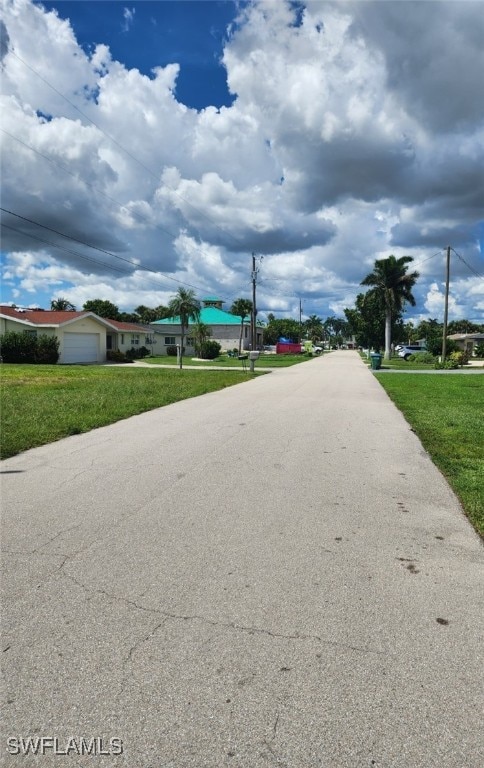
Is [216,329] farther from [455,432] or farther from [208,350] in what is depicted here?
[455,432]

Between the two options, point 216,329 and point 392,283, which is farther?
point 216,329

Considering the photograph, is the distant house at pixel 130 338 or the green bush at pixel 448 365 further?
Answer: the distant house at pixel 130 338

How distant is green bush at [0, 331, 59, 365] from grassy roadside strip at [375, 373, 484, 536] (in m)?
25.1

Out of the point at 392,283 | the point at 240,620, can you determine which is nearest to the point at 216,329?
the point at 392,283

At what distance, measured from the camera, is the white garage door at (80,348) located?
35.9 meters

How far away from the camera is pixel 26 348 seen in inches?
1331

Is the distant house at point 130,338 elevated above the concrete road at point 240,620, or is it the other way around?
the distant house at point 130,338

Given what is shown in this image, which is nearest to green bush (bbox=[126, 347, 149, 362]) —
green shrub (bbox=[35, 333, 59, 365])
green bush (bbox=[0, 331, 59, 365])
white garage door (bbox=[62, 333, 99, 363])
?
white garage door (bbox=[62, 333, 99, 363])

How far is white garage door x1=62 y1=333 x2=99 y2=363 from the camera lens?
35.9 m

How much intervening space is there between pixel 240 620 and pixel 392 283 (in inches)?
2291

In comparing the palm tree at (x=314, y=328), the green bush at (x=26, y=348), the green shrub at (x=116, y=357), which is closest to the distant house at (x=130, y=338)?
the green shrub at (x=116, y=357)

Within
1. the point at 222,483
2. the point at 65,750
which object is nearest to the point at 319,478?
the point at 222,483

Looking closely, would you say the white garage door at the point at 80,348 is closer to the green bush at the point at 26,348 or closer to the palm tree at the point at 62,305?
the green bush at the point at 26,348

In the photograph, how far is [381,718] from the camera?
2209 mm
